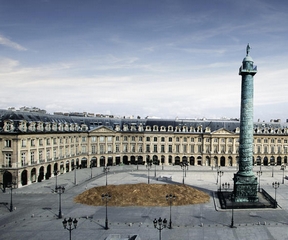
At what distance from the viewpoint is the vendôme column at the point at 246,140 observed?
151 feet

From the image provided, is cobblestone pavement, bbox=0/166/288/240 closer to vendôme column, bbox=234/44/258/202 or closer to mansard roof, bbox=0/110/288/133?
vendôme column, bbox=234/44/258/202

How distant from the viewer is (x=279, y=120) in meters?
102

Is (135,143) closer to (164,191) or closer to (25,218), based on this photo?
(164,191)

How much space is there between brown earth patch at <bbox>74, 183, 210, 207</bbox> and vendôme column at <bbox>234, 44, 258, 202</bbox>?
596cm

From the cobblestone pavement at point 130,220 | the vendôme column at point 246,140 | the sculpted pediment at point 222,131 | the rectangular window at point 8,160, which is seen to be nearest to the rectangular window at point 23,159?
the rectangular window at point 8,160

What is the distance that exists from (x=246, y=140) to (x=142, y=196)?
61.1 ft

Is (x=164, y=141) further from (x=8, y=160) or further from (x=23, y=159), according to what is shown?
(x=8, y=160)

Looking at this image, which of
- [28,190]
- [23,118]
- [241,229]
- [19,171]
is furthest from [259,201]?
[23,118]

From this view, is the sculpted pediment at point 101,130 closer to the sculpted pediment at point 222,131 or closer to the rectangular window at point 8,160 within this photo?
the rectangular window at point 8,160

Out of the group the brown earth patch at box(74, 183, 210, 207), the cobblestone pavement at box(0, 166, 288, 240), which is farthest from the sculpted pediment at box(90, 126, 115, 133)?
the brown earth patch at box(74, 183, 210, 207)

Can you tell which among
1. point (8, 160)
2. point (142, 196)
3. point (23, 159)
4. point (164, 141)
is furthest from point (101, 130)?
point (142, 196)

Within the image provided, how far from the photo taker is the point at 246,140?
46344 mm

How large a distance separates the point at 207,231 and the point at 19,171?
136 feet

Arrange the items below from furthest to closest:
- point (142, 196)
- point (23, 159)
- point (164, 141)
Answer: point (164, 141) → point (23, 159) → point (142, 196)
